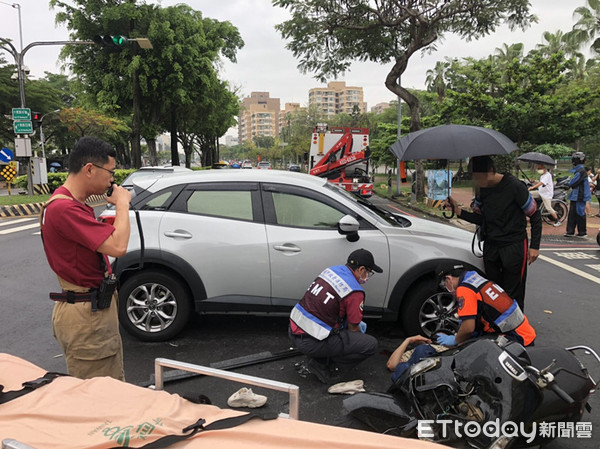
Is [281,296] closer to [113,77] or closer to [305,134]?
[113,77]

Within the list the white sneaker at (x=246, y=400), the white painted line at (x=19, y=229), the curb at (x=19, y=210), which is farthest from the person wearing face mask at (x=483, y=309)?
the curb at (x=19, y=210)

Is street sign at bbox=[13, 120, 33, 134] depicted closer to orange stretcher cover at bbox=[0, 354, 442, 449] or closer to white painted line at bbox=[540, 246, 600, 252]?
orange stretcher cover at bbox=[0, 354, 442, 449]

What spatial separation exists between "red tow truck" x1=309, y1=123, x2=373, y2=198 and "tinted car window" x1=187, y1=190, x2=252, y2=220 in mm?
14516

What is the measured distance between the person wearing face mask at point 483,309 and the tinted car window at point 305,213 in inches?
50.1

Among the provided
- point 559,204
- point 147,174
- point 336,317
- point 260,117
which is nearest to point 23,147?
point 147,174

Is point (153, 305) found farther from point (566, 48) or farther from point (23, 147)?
point (566, 48)

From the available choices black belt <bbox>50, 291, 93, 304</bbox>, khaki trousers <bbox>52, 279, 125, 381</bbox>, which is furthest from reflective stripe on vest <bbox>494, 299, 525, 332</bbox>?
black belt <bbox>50, 291, 93, 304</bbox>

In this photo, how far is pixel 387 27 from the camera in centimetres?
1820

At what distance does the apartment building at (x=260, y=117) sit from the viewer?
168 metres

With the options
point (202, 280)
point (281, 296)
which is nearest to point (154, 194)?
point (202, 280)

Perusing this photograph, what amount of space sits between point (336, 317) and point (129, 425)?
2.01m

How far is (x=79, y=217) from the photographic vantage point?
7.29ft

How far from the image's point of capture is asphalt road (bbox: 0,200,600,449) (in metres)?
3.45

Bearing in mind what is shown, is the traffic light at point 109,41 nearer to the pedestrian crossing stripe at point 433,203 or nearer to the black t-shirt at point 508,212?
the black t-shirt at point 508,212
